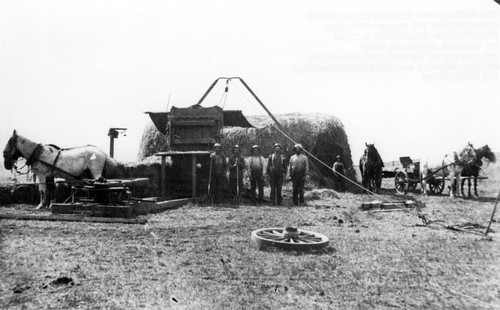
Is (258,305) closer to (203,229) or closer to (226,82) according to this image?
(203,229)

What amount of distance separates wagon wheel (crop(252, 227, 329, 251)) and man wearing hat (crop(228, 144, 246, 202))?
6.13 meters

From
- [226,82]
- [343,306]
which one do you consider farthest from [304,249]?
[226,82]

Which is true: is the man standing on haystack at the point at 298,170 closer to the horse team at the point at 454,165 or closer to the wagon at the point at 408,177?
the horse team at the point at 454,165

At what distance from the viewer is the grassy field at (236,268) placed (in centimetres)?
390

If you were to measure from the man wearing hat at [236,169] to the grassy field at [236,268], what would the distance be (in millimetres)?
4807

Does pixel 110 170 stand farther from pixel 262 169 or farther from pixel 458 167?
pixel 458 167

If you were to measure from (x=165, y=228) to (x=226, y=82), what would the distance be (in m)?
9.14

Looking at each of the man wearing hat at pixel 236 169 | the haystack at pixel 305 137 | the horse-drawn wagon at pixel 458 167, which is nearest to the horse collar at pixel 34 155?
the man wearing hat at pixel 236 169

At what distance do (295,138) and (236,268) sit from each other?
14.5m

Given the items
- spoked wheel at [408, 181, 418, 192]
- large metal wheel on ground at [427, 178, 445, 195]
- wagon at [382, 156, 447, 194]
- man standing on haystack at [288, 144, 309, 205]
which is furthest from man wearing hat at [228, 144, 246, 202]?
large metal wheel on ground at [427, 178, 445, 195]

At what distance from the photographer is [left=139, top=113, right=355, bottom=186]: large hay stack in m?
18.7

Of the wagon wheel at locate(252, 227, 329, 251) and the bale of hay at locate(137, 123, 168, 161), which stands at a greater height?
the bale of hay at locate(137, 123, 168, 161)

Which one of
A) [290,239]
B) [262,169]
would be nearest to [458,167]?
[262,169]

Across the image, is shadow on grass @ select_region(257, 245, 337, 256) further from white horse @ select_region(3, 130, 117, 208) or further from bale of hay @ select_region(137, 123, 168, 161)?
bale of hay @ select_region(137, 123, 168, 161)
